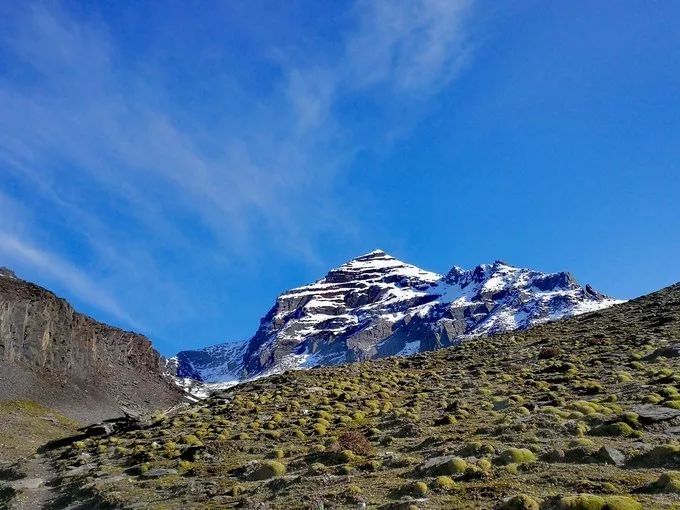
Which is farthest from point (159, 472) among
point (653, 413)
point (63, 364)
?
point (63, 364)

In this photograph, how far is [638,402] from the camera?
25562 millimetres

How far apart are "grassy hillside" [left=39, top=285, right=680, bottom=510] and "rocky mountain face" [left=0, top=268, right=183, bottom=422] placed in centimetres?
6181

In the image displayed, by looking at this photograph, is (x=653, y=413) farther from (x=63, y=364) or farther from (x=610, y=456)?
(x=63, y=364)

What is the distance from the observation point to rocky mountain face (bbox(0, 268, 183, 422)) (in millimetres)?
95500

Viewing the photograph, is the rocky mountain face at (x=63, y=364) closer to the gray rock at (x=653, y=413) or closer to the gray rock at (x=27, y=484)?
the gray rock at (x=27, y=484)

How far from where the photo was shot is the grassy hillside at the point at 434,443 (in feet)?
53.9

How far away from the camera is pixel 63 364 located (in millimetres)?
108375

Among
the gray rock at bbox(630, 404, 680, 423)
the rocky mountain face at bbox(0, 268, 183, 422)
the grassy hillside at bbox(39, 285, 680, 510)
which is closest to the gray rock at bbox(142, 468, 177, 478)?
the grassy hillside at bbox(39, 285, 680, 510)

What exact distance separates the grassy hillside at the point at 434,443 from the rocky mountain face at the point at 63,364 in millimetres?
61809

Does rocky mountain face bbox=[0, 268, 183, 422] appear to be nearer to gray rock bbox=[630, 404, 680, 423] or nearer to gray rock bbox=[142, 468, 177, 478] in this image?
gray rock bbox=[142, 468, 177, 478]

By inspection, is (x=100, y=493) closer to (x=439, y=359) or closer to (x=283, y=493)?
(x=283, y=493)

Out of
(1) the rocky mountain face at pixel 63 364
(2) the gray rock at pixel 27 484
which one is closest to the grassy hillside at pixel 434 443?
(2) the gray rock at pixel 27 484

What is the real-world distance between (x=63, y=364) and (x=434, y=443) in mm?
105835

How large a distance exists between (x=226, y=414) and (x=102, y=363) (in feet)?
321
